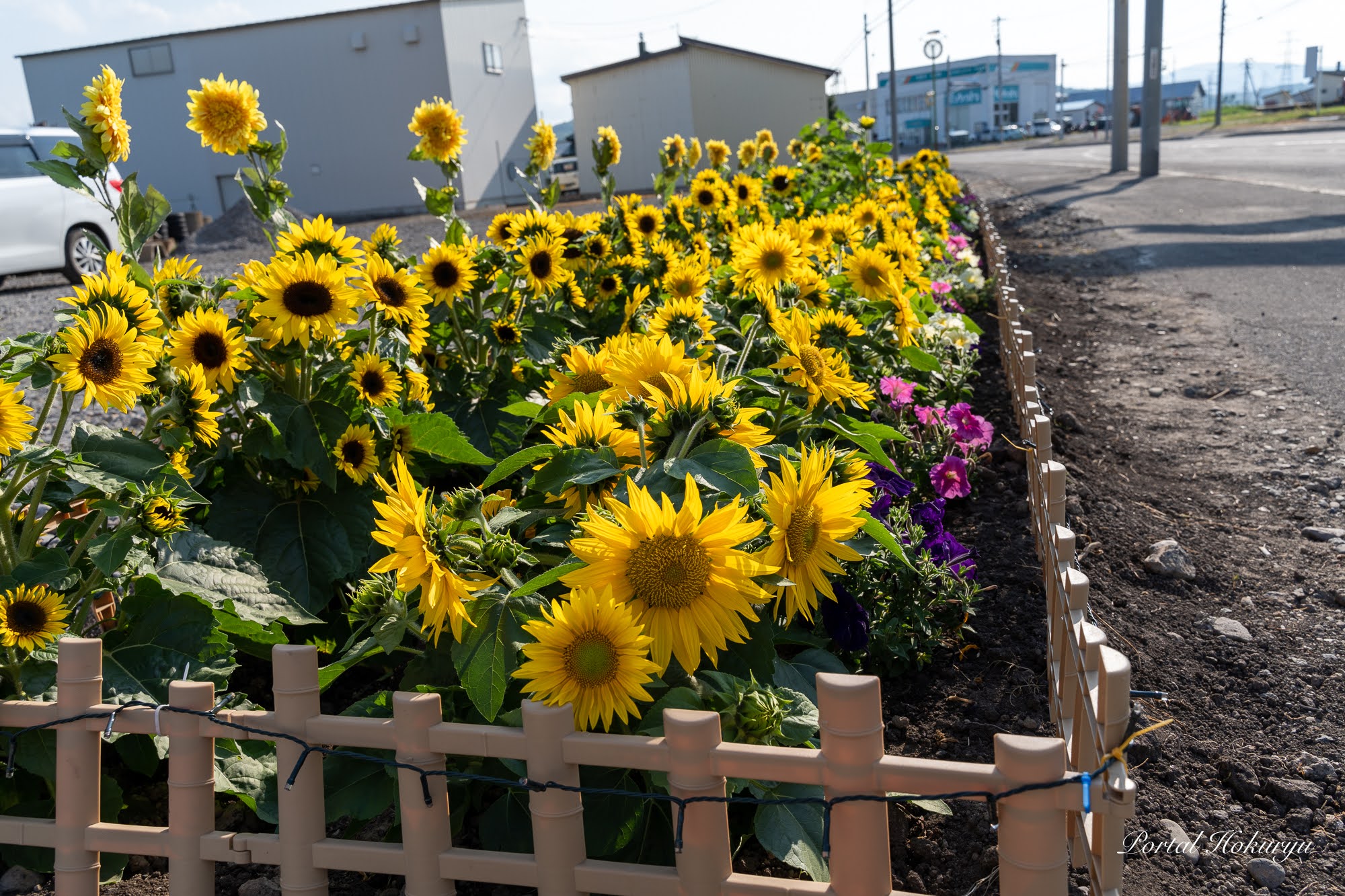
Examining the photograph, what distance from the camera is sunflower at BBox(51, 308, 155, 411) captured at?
217 centimetres

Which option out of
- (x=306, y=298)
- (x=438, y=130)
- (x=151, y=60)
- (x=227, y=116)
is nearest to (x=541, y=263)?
(x=438, y=130)

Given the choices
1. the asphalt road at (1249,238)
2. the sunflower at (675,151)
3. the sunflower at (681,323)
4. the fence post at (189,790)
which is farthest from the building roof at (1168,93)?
the fence post at (189,790)

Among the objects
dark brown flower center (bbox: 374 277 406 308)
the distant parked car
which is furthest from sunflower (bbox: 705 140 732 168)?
the distant parked car

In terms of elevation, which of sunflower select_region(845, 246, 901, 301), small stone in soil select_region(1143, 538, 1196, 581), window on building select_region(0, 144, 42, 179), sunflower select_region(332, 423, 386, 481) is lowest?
small stone in soil select_region(1143, 538, 1196, 581)

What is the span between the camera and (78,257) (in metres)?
12.4

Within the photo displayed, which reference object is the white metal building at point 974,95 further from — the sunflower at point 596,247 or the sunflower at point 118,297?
the sunflower at point 118,297

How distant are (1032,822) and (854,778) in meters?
0.25

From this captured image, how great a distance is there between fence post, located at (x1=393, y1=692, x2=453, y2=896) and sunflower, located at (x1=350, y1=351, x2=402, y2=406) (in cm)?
135

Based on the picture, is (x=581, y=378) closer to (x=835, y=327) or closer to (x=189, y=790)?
(x=835, y=327)

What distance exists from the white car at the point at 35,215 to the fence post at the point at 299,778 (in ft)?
37.6

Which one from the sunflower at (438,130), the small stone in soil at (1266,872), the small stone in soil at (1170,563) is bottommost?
the small stone in soil at (1266,872)

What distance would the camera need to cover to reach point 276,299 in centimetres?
264

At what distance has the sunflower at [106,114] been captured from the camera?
2756 mm

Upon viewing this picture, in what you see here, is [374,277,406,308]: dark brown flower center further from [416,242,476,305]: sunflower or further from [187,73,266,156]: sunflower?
[187,73,266,156]: sunflower
